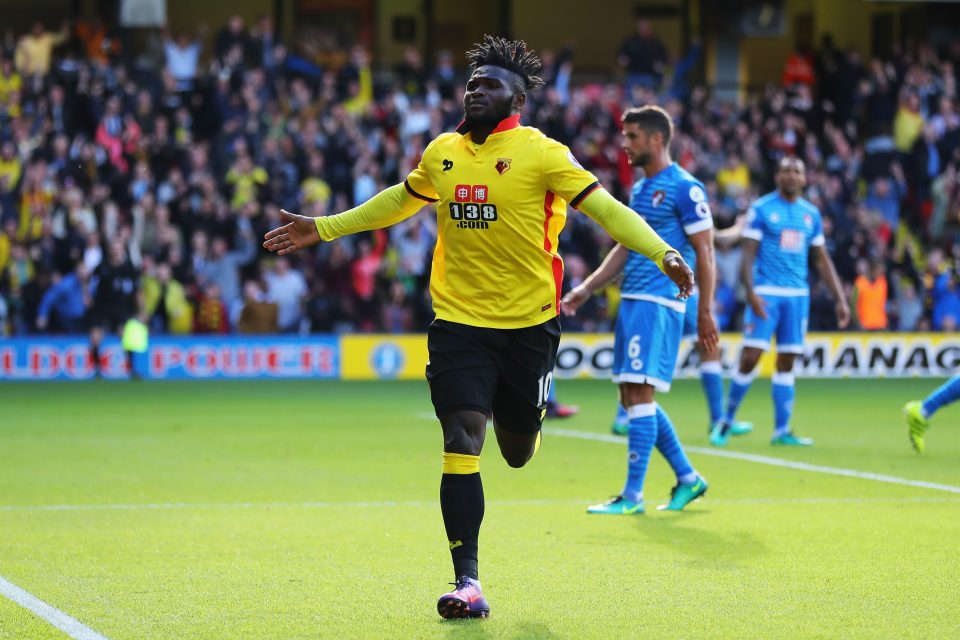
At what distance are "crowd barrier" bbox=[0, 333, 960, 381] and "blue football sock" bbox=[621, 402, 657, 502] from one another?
44.3 feet

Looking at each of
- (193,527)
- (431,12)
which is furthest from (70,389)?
(431,12)

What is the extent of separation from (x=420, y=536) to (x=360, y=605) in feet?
6.56

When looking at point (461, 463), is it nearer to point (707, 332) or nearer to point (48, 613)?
point (48, 613)

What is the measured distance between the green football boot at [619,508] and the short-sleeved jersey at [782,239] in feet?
16.1

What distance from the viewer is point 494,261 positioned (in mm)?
6703

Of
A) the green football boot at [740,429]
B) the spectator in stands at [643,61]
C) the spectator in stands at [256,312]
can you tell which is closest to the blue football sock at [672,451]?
the green football boot at [740,429]

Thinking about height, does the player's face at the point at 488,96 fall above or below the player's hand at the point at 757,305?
above

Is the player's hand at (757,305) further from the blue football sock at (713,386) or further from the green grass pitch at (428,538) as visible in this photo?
the green grass pitch at (428,538)

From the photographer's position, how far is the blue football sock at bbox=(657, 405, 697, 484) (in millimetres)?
9578

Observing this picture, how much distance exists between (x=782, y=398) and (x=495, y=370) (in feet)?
25.6

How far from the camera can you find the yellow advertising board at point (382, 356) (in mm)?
23266

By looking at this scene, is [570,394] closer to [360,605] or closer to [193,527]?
[193,527]

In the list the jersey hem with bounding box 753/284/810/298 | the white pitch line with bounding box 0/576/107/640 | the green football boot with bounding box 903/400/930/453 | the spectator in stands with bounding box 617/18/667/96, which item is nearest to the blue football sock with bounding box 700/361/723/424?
the jersey hem with bounding box 753/284/810/298

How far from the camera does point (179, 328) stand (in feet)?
75.4
